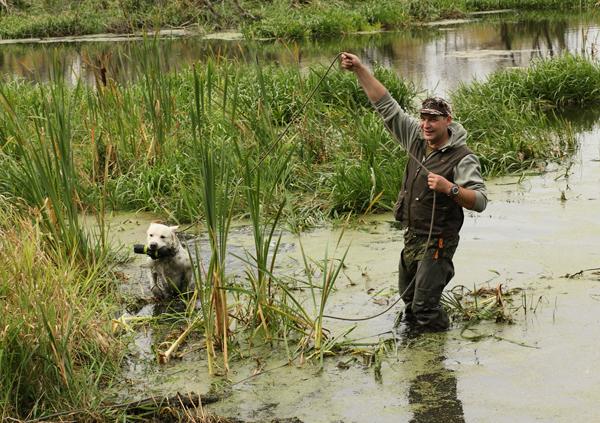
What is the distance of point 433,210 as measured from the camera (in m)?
5.00

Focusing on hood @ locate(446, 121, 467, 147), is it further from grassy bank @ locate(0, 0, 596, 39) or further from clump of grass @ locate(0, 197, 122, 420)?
grassy bank @ locate(0, 0, 596, 39)

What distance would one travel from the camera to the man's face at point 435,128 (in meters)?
5.04

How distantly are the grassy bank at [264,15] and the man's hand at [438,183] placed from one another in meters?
20.9

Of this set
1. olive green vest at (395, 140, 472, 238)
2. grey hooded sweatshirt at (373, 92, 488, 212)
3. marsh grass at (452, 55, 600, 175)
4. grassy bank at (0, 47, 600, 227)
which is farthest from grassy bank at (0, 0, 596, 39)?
olive green vest at (395, 140, 472, 238)

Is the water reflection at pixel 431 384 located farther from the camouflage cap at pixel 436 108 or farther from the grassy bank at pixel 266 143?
the grassy bank at pixel 266 143

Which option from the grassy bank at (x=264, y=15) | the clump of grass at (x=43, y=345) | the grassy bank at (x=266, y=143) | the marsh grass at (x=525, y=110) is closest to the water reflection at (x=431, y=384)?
the clump of grass at (x=43, y=345)

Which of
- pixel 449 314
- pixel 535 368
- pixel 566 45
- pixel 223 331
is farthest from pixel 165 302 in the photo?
pixel 566 45

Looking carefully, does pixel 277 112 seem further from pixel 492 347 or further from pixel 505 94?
pixel 492 347

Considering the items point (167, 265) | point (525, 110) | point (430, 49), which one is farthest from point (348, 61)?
point (430, 49)

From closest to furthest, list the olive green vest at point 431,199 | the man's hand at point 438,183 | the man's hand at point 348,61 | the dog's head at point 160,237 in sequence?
the man's hand at point 438,183
the olive green vest at point 431,199
the man's hand at point 348,61
the dog's head at point 160,237

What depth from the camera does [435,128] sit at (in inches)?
199

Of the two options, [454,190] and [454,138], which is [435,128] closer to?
[454,138]

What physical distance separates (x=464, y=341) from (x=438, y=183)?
3.18 ft

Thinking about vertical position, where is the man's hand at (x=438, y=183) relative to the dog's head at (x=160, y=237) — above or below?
above
